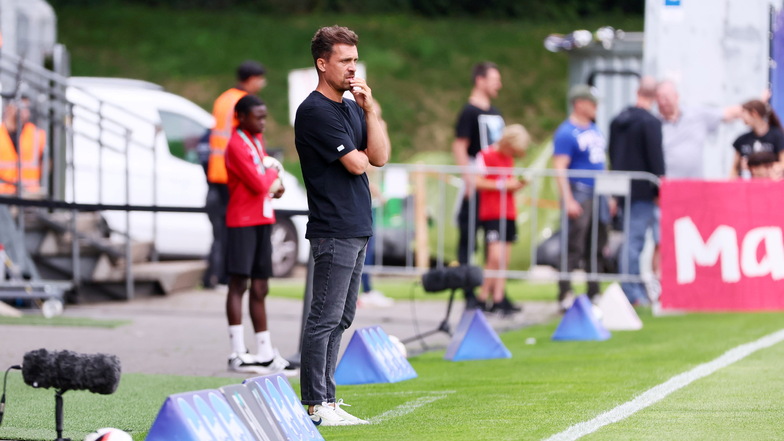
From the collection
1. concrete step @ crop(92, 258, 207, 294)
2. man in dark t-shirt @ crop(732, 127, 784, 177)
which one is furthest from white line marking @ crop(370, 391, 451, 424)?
concrete step @ crop(92, 258, 207, 294)

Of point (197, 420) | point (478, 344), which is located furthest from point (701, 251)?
point (197, 420)

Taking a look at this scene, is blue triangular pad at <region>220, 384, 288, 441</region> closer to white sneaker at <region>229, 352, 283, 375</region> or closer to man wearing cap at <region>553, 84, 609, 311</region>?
white sneaker at <region>229, 352, 283, 375</region>

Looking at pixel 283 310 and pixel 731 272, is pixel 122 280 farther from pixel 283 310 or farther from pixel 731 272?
pixel 731 272

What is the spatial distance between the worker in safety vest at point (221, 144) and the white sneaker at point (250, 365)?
9.04 feet

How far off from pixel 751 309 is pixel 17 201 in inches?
260

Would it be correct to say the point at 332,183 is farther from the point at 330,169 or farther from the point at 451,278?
the point at 451,278

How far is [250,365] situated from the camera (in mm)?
9234

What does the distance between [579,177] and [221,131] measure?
3409mm

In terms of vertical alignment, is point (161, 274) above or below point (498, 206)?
below

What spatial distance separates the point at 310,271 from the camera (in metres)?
9.62

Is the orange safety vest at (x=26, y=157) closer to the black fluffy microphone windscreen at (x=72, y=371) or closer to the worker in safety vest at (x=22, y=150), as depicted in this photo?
the worker in safety vest at (x=22, y=150)

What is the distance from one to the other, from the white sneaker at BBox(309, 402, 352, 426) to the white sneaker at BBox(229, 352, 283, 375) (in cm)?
238

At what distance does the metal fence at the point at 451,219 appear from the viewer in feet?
44.3

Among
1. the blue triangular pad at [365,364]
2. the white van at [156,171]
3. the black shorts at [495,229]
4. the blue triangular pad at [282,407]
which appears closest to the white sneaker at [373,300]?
the black shorts at [495,229]
